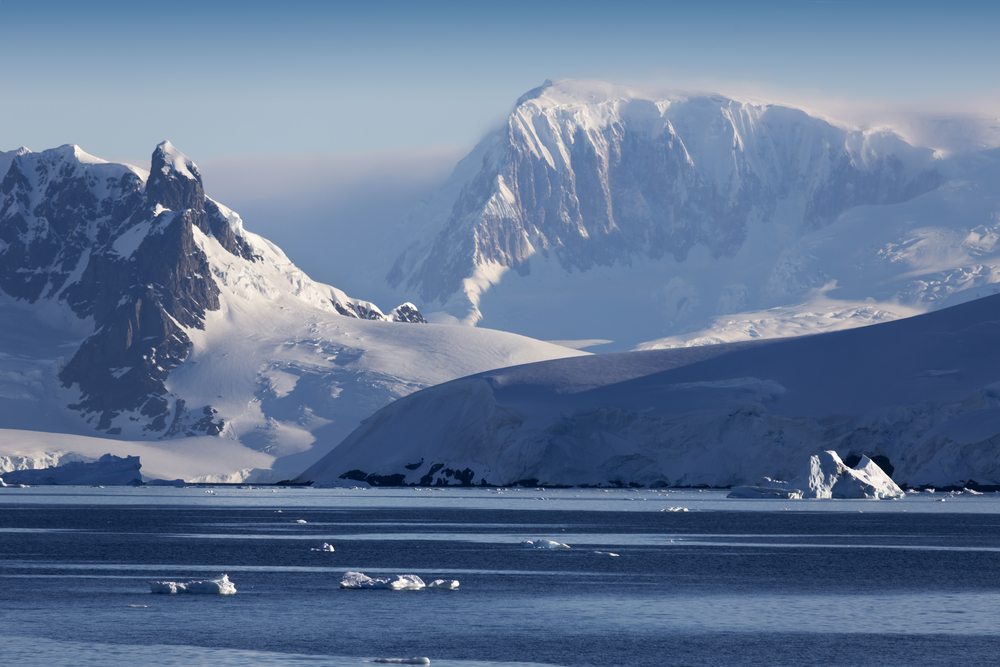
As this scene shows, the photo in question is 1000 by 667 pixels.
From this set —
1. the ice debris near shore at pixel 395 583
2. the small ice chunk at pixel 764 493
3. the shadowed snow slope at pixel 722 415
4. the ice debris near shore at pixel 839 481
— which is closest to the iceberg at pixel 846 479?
the ice debris near shore at pixel 839 481

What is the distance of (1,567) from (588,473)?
112261mm

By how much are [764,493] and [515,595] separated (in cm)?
9155

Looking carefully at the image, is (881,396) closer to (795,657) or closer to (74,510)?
(74,510)

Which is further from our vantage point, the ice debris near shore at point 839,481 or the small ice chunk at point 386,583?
the ice debris near shore at point 839,481

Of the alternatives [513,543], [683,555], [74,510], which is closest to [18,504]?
[74,510]

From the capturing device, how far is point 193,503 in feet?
450

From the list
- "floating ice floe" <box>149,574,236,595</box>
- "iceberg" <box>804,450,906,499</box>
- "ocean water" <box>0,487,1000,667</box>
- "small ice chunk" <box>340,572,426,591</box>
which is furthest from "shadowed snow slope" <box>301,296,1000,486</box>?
"floating ice floe" <box>149,574,236,595</box>

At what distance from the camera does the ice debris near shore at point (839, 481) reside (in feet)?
400

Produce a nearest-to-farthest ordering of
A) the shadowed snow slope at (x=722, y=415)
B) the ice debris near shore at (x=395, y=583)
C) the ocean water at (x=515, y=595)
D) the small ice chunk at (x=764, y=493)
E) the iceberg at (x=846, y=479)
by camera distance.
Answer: the ocean water at (x=515, y=595) < the ice debris near shore at (x=395, y=583) < the iceberg at (x=846, y=479) < the small ice chunk at (x=764, y=493) < the shadowed snow slope at (x=722, y=415)

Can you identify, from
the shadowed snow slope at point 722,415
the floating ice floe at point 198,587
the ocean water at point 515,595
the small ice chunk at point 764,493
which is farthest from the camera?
the shadowed snow slope at point 722,415

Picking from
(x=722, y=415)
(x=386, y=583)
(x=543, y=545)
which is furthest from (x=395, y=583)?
(x=722, y=415)

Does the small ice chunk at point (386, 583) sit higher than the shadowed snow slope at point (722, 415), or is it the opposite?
the shadowed snow slope at point (722, 415)

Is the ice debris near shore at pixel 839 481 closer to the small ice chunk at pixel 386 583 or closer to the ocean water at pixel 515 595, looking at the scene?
the ocean water at pixel 515 595

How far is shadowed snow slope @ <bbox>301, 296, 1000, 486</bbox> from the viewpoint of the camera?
14600cm
